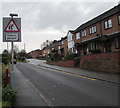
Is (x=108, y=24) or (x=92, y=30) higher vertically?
(x=108, y=24)

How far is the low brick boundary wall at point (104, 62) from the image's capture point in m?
13.2

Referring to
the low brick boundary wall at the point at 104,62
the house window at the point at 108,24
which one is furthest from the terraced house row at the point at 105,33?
the low brick boundary wall at the point at 104,62

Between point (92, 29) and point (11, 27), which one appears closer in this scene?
point (11, 27)

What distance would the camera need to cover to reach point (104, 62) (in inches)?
574

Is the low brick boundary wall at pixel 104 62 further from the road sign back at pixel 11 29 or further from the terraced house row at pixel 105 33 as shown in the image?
the road sign back at pixel 11 29

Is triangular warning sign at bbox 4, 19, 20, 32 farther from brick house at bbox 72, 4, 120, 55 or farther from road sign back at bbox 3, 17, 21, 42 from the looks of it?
brick house at bbox 72, 4, 120, 55

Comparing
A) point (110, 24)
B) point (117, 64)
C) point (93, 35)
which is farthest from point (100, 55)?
point (93, 35)

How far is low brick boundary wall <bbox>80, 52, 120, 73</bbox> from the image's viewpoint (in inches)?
518

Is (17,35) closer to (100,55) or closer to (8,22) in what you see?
(8,22)

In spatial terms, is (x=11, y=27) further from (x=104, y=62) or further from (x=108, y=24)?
(x=108, y=24)

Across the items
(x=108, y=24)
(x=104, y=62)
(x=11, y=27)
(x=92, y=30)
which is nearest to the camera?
(x=11, y=27)

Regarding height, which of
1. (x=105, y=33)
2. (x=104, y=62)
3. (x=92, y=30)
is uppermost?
(x=92, y=30)

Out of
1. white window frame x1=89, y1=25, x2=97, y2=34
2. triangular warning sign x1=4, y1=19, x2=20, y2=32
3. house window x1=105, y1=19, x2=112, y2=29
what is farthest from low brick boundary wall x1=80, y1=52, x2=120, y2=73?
triangular warning sign x1=4, y1=19, x2=20, y2=32

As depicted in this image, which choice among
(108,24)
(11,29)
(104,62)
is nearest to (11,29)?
(11,29)
